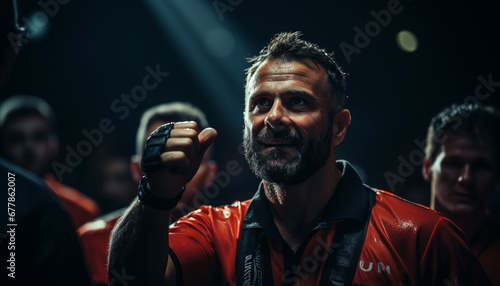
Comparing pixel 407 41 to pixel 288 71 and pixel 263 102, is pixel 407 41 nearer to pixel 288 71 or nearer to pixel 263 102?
pixel 288 71

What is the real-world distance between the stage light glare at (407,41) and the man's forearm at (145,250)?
6.06 meters

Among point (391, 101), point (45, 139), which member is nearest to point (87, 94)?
point (45, 139)

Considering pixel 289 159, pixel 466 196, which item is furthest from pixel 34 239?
pixel 466 196

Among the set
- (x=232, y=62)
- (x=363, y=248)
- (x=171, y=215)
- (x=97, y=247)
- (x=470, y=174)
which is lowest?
(x=470, y=174)

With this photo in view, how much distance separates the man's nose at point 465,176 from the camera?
104 inches

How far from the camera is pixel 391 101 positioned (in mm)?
7988

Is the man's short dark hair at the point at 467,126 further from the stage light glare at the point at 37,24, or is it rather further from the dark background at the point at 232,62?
the stage light glare at the point at 37,24

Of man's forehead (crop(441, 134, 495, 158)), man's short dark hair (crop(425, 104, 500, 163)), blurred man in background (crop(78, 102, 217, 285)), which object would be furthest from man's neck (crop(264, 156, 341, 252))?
man's short dark hair (crop(425, 104, 500, 163))

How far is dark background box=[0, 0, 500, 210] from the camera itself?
602 cm

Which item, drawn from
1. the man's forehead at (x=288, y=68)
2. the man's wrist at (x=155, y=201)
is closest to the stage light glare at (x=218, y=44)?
the man's forehead at (x=288, y=68)

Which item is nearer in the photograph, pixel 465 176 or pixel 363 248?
pixel 363 248

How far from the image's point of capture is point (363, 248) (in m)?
1.83

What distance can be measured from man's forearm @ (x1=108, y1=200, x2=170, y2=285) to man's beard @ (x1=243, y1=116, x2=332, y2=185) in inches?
25.5

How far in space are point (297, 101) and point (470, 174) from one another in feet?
5.12
